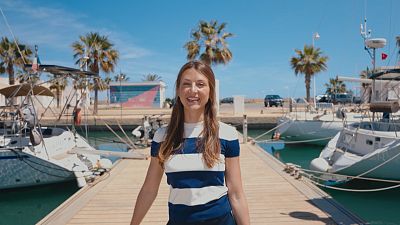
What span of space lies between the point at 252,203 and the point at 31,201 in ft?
21.0

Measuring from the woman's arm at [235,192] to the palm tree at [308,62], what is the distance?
32.4m

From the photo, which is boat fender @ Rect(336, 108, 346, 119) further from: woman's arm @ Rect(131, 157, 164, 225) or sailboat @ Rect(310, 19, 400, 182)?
woman's arm @ Rect(131, 157, 164, 225)

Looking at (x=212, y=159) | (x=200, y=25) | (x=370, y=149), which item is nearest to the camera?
(x=212, y=159)

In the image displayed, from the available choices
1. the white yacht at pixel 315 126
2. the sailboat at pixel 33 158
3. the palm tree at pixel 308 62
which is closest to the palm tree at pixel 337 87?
the palm tree at pixel 308 62

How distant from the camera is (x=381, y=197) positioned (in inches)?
368

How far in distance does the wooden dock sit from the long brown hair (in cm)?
367

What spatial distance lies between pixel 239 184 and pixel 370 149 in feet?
31.6

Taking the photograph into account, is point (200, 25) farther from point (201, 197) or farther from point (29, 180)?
point (201, 197)

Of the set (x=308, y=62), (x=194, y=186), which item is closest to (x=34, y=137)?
(x=194, y=186)

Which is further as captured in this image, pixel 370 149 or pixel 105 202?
pixel 370 149

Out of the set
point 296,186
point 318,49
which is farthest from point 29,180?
point 318,49

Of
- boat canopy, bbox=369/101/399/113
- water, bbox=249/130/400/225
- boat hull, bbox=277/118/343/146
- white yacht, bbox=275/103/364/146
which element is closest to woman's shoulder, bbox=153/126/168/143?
water, bbox=249/130/400/225

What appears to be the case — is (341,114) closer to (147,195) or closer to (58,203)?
(58,203)

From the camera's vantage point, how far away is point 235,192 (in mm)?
2029
